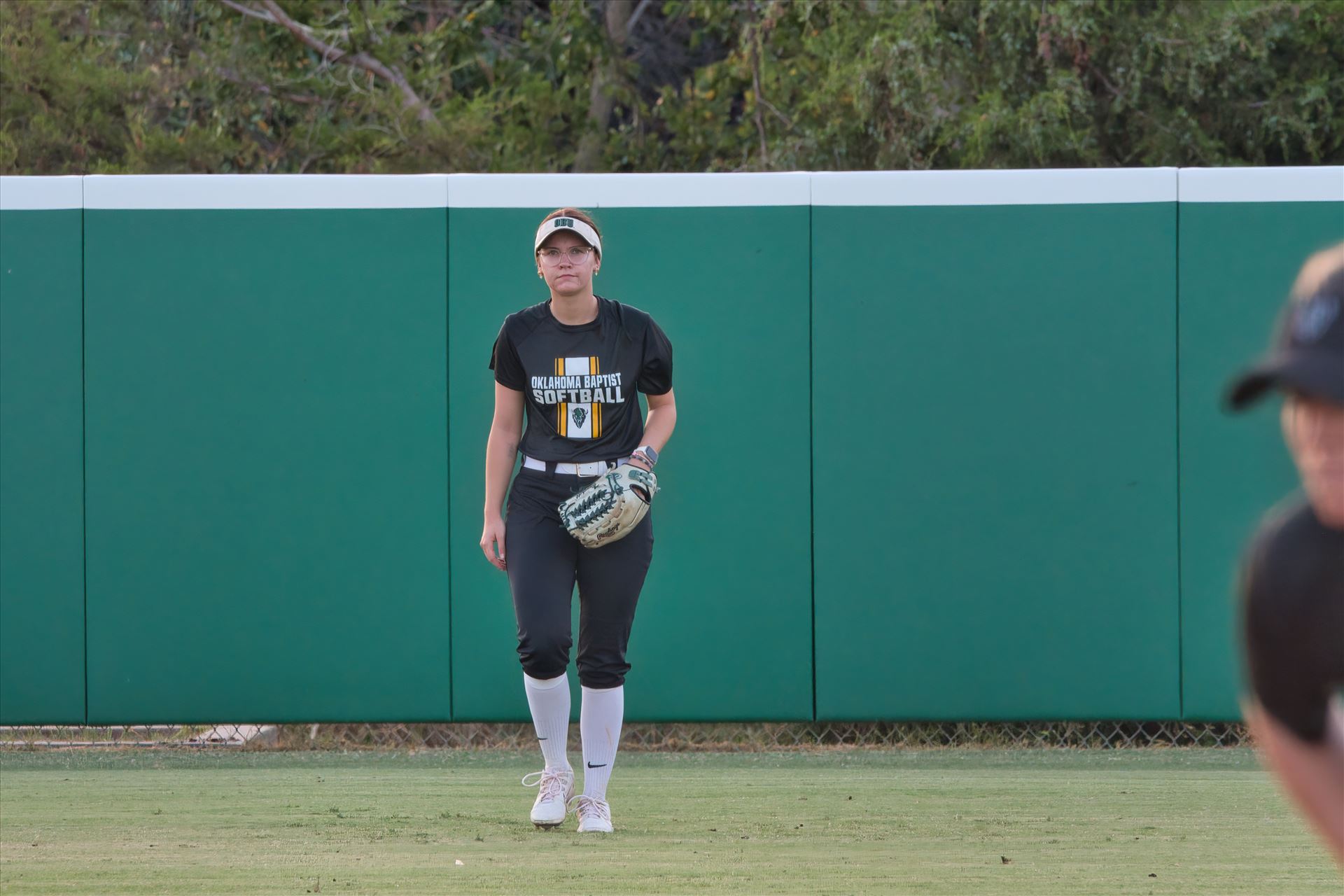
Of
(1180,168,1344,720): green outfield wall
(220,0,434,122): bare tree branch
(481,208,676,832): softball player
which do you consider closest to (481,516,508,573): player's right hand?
(481,208,676,832): softball player

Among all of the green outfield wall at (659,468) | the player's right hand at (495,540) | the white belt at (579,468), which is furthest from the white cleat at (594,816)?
the green outfield wall at (659,468)

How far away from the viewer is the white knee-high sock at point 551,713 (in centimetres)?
482

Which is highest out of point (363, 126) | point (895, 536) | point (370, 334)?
point (363, 126)

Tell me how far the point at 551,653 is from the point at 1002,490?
10.0 ft

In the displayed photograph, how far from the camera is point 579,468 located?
4.75m

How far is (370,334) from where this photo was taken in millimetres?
7156

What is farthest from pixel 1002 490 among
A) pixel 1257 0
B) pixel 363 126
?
pixel 363 126

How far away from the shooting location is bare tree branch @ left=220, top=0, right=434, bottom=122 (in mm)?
12273

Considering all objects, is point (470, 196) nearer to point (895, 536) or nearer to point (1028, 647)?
→ point (895, 536)

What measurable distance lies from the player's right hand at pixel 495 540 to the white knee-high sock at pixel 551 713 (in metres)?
0.36

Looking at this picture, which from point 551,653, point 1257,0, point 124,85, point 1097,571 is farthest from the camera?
point 124,85

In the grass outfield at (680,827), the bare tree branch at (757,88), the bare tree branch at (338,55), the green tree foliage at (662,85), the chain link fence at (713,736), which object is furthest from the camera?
the bare tree branch at (338,55)

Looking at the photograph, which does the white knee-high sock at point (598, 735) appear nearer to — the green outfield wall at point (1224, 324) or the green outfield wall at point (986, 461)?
the green outfield wall at point (986, 461)

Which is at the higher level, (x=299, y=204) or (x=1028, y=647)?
(x=299, y=204)
